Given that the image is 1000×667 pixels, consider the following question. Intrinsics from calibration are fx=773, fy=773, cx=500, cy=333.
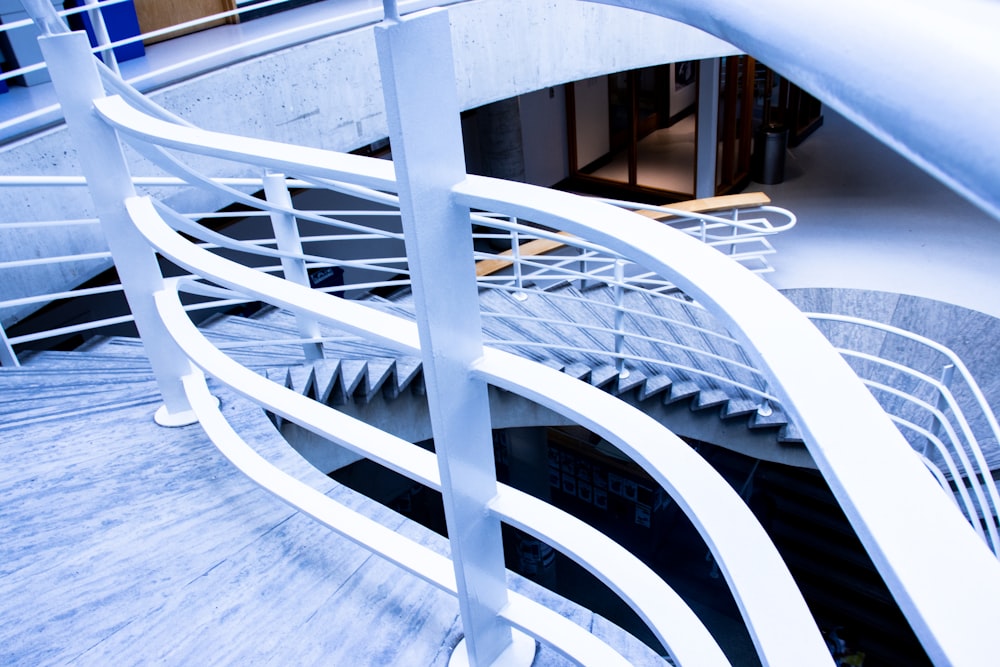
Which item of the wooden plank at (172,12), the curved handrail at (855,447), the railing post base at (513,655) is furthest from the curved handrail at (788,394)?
the wooden plank at (172,12)

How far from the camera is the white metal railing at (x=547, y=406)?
33 cm

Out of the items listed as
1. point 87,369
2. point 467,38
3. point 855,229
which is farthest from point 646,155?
point 87,369

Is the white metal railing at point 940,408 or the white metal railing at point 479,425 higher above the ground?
the white metal railing at point 479,425

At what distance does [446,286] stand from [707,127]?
7.62 metres

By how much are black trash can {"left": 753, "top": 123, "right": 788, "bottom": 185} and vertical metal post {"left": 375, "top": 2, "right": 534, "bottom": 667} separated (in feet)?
25.9

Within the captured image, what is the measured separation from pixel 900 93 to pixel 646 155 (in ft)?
31.6

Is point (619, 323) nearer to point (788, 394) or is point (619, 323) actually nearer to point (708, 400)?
point (708, 400)

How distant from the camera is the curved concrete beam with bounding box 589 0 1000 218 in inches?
8.2

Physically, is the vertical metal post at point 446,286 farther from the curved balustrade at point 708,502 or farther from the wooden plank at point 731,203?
the wooden plank at point 731,203

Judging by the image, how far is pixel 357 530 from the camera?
120 cm

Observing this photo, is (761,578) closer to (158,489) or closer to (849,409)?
(849,409)

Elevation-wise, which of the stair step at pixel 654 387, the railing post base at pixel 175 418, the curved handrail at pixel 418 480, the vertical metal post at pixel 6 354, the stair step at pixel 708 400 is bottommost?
the stair step at pixel 708 400

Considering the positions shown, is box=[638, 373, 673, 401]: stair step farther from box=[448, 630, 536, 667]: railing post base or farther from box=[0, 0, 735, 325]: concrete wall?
box=[448, 630, 536, 667]: railing post base

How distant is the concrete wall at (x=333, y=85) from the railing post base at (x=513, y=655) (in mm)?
Result: 2324
